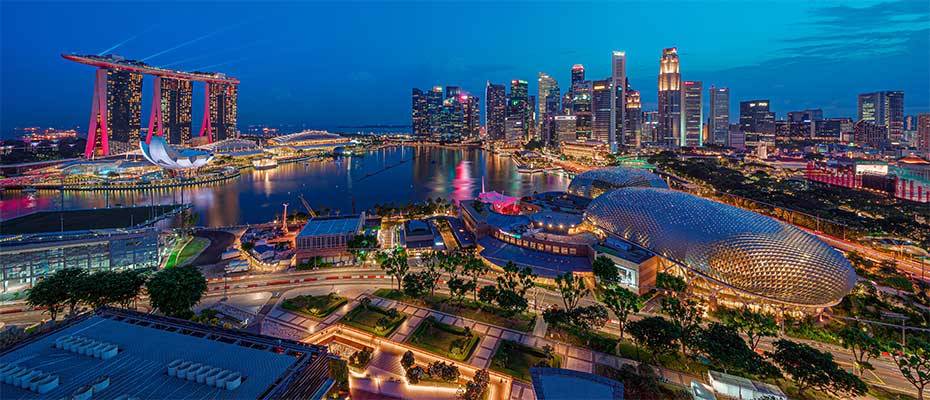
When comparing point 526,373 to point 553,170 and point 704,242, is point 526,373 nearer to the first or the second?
point 704,242

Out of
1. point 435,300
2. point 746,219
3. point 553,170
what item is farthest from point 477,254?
point 553,170

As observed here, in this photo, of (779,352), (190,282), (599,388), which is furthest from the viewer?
(190,282)

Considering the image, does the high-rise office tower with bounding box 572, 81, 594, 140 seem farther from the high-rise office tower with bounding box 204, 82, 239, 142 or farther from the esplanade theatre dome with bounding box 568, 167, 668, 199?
the high-rise office tower with bounding box 204, 82, 239, 142

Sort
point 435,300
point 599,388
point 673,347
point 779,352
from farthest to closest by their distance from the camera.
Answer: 1. point 435,300
2. point 673,347
3. point 779,352
4. point 599,388

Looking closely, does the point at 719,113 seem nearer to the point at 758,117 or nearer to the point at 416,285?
the point at 758,117

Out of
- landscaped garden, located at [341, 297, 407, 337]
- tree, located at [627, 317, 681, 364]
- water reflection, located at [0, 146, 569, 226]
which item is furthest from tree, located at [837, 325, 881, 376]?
water reflection, located at [0, 146, 569, 226]

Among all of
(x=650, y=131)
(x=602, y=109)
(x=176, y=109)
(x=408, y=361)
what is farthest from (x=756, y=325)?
(x=176, y=109)

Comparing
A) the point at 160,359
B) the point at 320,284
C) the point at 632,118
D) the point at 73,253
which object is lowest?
the point at 320,284

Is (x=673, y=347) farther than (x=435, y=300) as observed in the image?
No
